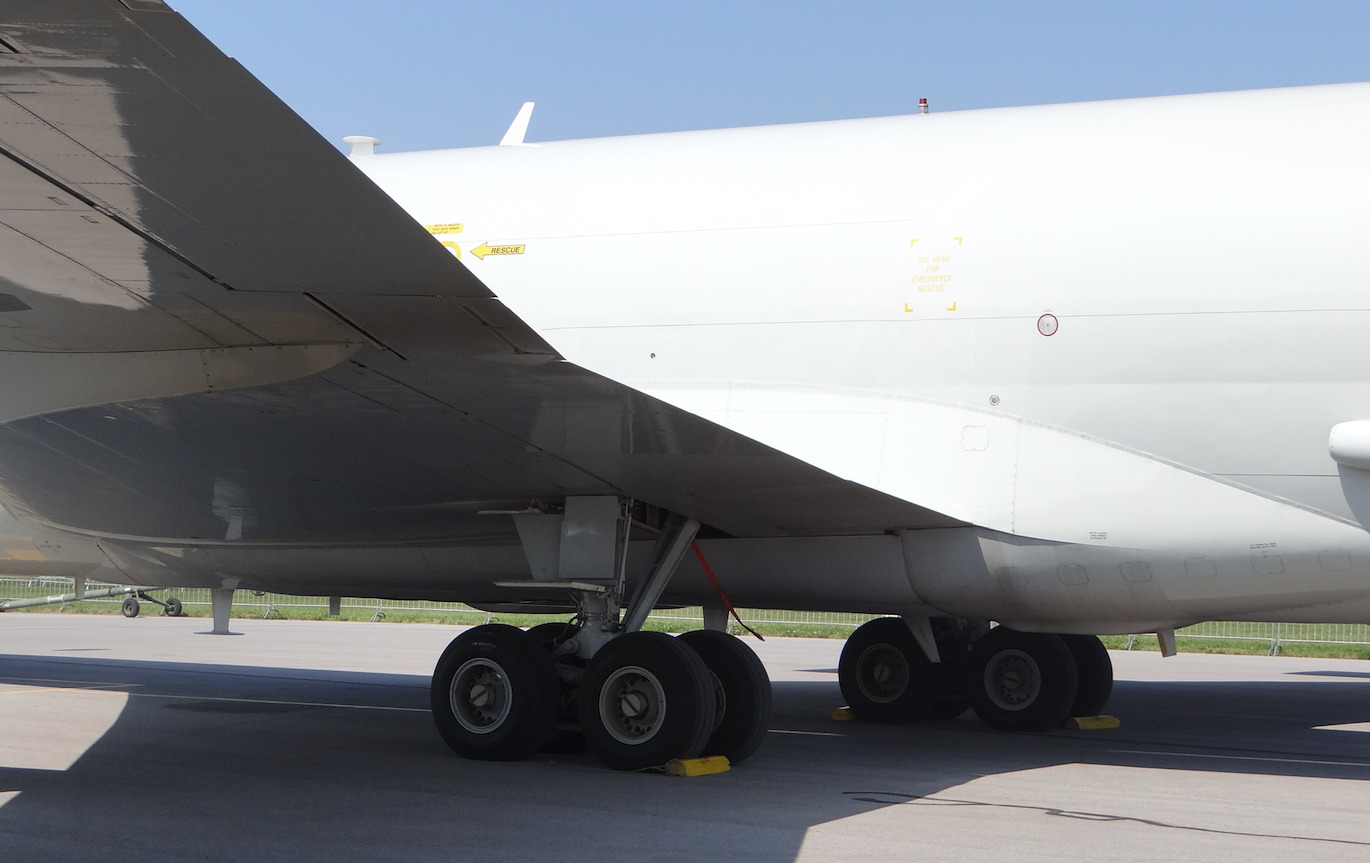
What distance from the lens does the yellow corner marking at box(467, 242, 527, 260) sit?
9.59m

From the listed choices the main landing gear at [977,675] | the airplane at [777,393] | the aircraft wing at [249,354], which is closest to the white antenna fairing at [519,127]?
the airplane at [777,393]

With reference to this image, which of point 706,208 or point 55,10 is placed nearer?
point 55,10

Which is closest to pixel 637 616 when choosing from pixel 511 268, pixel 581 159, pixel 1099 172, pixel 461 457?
pixel 461 457

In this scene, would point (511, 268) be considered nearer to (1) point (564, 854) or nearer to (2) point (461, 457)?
(2) point (461, 457)

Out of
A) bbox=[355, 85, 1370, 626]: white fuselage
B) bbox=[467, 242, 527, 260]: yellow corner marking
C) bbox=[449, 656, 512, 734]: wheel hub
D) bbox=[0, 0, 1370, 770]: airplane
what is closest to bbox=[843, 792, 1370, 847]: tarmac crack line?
bbox=[0, 0, 1370, 770]: airplane

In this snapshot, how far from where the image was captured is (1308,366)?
7668 mm

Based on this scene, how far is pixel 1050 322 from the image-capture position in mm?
8195

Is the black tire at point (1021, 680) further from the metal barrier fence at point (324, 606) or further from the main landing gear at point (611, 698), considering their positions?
the metal barrier fence at point (324, 606)

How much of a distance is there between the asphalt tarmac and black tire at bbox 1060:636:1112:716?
61 cm

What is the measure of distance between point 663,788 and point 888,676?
15.4 feet

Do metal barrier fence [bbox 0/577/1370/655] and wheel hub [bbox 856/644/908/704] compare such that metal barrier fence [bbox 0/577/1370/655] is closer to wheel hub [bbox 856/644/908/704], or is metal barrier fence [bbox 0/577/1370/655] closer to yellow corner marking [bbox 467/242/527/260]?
wheel hub [bbox 856/644/908/704]

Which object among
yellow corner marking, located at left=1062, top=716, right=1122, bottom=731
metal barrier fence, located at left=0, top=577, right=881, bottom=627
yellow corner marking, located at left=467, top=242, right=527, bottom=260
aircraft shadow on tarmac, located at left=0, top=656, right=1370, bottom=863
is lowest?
aircraft shadow on tarmac, located at left=0, top=656, right=1370, bottom=863

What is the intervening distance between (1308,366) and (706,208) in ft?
13.1

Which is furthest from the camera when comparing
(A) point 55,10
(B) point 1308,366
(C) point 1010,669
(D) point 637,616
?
(C) point 1010,669
